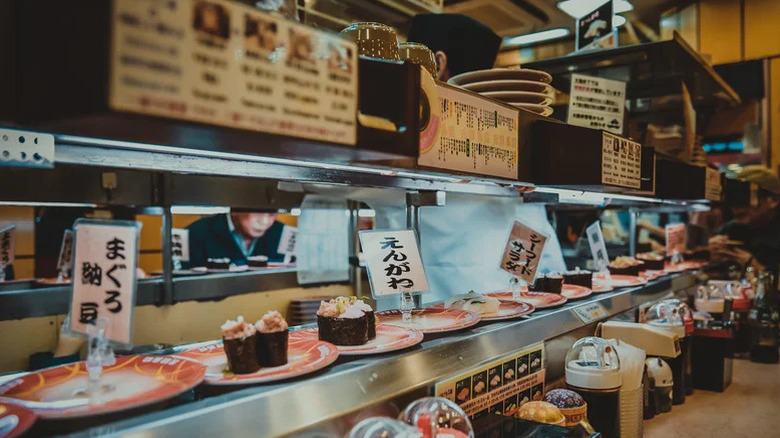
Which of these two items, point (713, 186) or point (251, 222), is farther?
point (251, 222)

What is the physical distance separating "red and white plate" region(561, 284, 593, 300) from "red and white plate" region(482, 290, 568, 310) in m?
0.12

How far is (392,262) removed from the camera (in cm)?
183

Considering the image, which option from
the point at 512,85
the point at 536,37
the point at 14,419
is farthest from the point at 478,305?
the point at 536,37

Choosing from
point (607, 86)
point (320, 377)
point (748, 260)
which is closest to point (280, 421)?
point (320, 377)

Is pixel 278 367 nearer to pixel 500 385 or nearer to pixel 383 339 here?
pixel 383 339

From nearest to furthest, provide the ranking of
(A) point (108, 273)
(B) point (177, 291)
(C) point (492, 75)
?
(A) point (108, 273), (C) point (492, 75), (B) point (177, 291)

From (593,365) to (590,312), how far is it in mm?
614

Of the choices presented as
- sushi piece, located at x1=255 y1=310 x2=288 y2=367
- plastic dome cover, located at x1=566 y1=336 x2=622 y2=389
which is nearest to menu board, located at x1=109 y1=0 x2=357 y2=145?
sushi piece, located at x1=255 y1=310 x2=288 y2=367

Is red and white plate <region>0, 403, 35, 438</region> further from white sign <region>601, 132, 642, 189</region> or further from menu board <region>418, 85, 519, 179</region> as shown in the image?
white sign <region>601, 132, 642, 189</region>

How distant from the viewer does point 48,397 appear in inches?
42.1

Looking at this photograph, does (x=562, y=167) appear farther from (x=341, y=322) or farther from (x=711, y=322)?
(x=711, y=322)

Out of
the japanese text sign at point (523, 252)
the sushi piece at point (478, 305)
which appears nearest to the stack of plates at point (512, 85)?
the japanese text sign at point (523, 252)

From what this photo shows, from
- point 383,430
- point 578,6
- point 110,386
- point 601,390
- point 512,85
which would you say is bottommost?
point 601,390

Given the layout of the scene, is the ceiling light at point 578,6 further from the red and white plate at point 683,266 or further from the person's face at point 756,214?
the red and white plate at point 683,266
